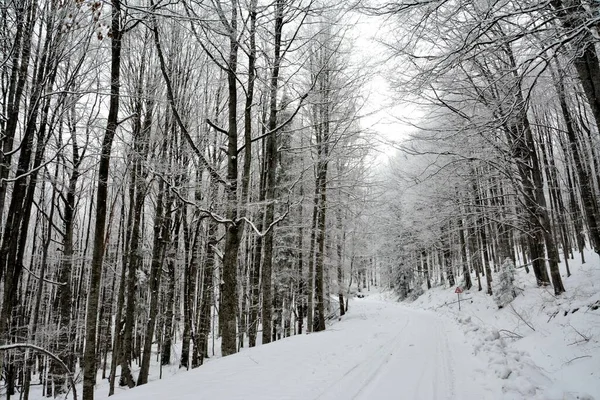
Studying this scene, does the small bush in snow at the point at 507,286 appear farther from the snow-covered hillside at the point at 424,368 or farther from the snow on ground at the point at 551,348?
the snow-covered hillside at the point at 424,368

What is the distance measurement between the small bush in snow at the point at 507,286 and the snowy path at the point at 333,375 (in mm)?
6291

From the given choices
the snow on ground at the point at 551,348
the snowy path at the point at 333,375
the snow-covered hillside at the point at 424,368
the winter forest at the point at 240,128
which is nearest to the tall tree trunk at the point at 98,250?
the winter forest at the point at 240,128

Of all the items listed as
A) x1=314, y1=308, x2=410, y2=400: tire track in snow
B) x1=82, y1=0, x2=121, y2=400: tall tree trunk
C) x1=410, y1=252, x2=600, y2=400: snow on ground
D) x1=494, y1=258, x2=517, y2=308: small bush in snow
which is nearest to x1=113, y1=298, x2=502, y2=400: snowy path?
x1=314, y1=308, x2=410, y2=400: tire track in snow

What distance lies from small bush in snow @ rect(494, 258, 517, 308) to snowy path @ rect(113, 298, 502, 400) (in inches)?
248

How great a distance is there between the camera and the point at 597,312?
6750 mm

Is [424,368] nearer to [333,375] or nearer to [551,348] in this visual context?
[333,375]

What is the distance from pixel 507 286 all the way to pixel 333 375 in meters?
11.5

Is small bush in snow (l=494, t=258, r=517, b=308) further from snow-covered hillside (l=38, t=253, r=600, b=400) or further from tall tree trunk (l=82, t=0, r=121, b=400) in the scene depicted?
tall tree trunk (l=82, t=0, r=121, b=400)

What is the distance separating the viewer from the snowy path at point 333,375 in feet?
15.0

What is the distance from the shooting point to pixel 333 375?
220 inches

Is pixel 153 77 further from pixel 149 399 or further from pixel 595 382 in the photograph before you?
pixel 595 382

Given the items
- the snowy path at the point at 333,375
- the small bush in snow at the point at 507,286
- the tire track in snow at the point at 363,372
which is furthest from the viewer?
the small bush in snow at the point at 507,286

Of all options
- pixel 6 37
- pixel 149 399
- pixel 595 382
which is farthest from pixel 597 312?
pixel 6 37

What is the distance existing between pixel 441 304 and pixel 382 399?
21.7 meters
